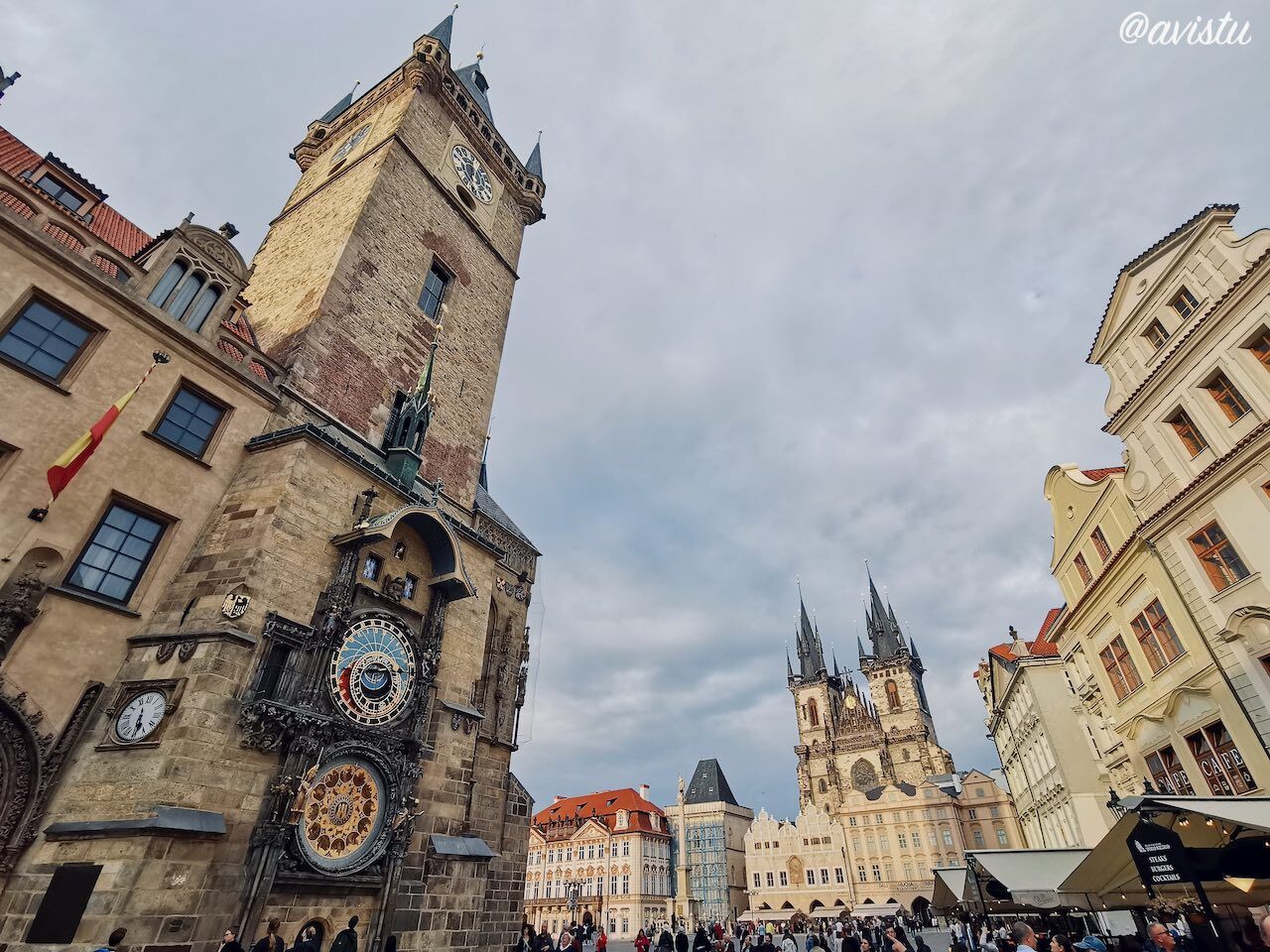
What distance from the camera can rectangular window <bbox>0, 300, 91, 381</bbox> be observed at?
29.8 feet

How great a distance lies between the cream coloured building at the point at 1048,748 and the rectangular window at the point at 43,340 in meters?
25.6

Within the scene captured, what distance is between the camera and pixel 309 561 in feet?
35.2

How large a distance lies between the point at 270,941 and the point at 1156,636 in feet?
59.2

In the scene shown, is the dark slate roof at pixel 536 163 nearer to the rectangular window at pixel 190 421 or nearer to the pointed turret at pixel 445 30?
the pointed turret at pixel 445 30

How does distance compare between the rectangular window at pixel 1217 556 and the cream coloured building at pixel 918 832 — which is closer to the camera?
the rectangular window at pixel 1217 556

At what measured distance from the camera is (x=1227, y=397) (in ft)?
40.1

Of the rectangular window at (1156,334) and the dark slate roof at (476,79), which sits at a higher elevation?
the dark slate roof at (476,79)

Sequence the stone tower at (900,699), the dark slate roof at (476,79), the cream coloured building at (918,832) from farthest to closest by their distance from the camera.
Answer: the stone tower at (900,699) < the cream coloured building at (918,832) < the dark slate roof at (476,79)

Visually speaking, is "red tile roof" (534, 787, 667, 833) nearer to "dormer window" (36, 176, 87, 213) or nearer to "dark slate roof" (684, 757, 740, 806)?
"dark slate roof" (684, 757, 740, 806)

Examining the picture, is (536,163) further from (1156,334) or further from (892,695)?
(892,695)

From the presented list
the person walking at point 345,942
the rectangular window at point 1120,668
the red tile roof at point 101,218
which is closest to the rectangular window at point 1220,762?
the rectangular window at point 1120,668

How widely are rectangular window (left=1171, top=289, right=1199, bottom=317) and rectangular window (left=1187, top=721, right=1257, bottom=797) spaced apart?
8.61m

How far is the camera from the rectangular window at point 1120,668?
15.6 metres

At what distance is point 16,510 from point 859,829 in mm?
74739
